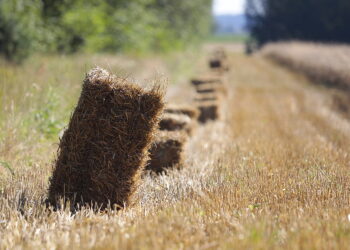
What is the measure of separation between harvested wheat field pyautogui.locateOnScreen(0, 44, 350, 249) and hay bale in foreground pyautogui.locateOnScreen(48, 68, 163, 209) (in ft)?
0.74

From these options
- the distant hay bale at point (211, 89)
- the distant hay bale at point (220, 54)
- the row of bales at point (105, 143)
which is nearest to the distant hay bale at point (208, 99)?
the distant hay bale at point (211, 89)

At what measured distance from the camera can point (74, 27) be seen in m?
17.3

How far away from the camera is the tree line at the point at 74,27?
13.4m

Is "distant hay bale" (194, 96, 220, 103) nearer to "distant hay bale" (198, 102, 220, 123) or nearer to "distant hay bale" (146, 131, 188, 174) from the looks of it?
"distant hay bale" (198, 102, 220, 123)


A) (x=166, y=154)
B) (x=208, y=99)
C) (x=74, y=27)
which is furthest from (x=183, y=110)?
(x=74, y=27)

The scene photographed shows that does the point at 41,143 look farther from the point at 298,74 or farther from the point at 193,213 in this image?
the point at 298,74

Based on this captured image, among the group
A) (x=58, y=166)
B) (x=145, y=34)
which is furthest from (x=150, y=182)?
(x=145, y=34)

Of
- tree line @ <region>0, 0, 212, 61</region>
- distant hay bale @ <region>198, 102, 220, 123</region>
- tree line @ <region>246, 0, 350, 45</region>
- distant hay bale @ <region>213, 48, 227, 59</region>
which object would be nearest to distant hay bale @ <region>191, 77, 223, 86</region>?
tree line @ <region>0, 0, 212, 61</region>

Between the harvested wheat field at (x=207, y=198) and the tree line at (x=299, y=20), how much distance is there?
41.4 meters

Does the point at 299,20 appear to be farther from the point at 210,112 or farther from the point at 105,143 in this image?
the point at 105,143

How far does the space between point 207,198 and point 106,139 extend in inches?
43.8

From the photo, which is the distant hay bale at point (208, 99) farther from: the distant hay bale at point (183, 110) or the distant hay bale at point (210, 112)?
the distant hay bale at point (183, 110)

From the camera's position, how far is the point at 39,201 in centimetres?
523

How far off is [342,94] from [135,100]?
43.0 ft
